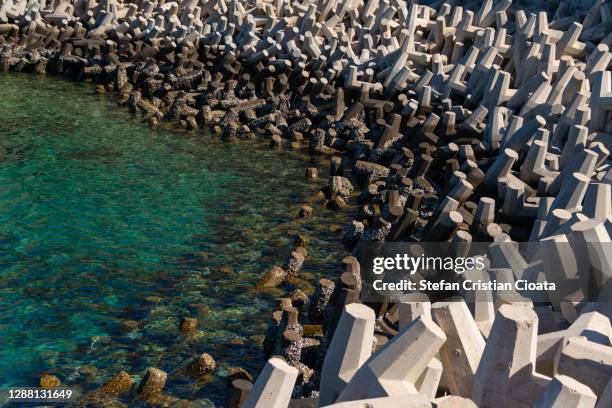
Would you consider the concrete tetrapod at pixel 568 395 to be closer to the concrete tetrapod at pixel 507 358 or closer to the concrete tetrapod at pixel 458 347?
the concrete tetrapod at pixel 507 358

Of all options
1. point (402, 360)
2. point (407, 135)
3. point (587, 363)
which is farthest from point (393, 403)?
point (407, 135)

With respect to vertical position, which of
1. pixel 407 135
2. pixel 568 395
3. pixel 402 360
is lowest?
pixel 407 135

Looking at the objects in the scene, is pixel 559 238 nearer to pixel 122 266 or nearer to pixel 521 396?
pixel 521 396

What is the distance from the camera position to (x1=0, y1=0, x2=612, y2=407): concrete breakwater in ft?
15.3

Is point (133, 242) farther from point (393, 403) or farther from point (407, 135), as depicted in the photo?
point (393, 403)

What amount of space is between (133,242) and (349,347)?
247 inches

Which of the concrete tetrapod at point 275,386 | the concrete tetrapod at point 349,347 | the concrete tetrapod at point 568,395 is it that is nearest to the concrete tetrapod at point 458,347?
the concrete tetrapod at point 349,347

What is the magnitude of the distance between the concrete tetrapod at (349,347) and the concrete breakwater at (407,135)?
0.01 metres

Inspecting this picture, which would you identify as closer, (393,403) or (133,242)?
(393,403)

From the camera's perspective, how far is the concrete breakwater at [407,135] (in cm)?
465

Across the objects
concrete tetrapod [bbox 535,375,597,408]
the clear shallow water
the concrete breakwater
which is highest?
concrete tetrapod [bbox 535,375,597,408]

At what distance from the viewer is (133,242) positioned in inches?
417

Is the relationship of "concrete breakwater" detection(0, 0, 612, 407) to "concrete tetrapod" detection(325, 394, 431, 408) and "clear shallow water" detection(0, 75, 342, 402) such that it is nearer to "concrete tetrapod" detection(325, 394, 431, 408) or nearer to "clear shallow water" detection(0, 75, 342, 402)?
"concrete tetrapod" detection(325, 394, 431, 408)

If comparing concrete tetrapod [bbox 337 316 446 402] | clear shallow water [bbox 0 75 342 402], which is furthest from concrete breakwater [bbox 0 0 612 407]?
clear shallow water [bbox 0 75 342 402]
